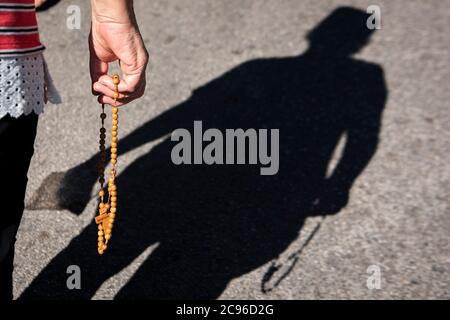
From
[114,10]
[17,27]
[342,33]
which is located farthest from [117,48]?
[342,33]

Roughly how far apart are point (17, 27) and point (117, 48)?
1.19 ft

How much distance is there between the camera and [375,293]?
10.8ft

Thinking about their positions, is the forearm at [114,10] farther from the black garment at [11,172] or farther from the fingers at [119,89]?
the black garment at [11,172]

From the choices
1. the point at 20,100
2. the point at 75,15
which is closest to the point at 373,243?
the point at 20,100

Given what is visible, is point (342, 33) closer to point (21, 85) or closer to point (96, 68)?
point (96, 68)

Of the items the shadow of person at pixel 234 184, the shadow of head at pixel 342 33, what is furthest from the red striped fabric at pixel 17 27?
the shadow of head at pixel 342 33

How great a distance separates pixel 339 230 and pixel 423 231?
1.68 feet

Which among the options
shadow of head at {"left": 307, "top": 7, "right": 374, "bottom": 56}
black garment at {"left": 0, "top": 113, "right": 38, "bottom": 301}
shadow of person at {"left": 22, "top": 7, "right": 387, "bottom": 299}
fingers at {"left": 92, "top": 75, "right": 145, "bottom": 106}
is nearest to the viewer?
black garment at {"left": 0, "top": 113, "right": 38, "bottom": 301}

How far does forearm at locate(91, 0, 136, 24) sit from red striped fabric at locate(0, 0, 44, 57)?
0.23 metres

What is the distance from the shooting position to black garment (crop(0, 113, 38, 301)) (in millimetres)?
2168

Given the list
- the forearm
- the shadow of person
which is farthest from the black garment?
the shadow of person

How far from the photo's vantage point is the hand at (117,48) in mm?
2197

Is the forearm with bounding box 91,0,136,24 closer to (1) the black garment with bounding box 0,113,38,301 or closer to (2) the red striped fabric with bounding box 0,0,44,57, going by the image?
(2) the red striped fabric with bounding box 0,0,44,57

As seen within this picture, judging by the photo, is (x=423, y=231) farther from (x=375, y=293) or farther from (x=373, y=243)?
(x=375, y=293)
